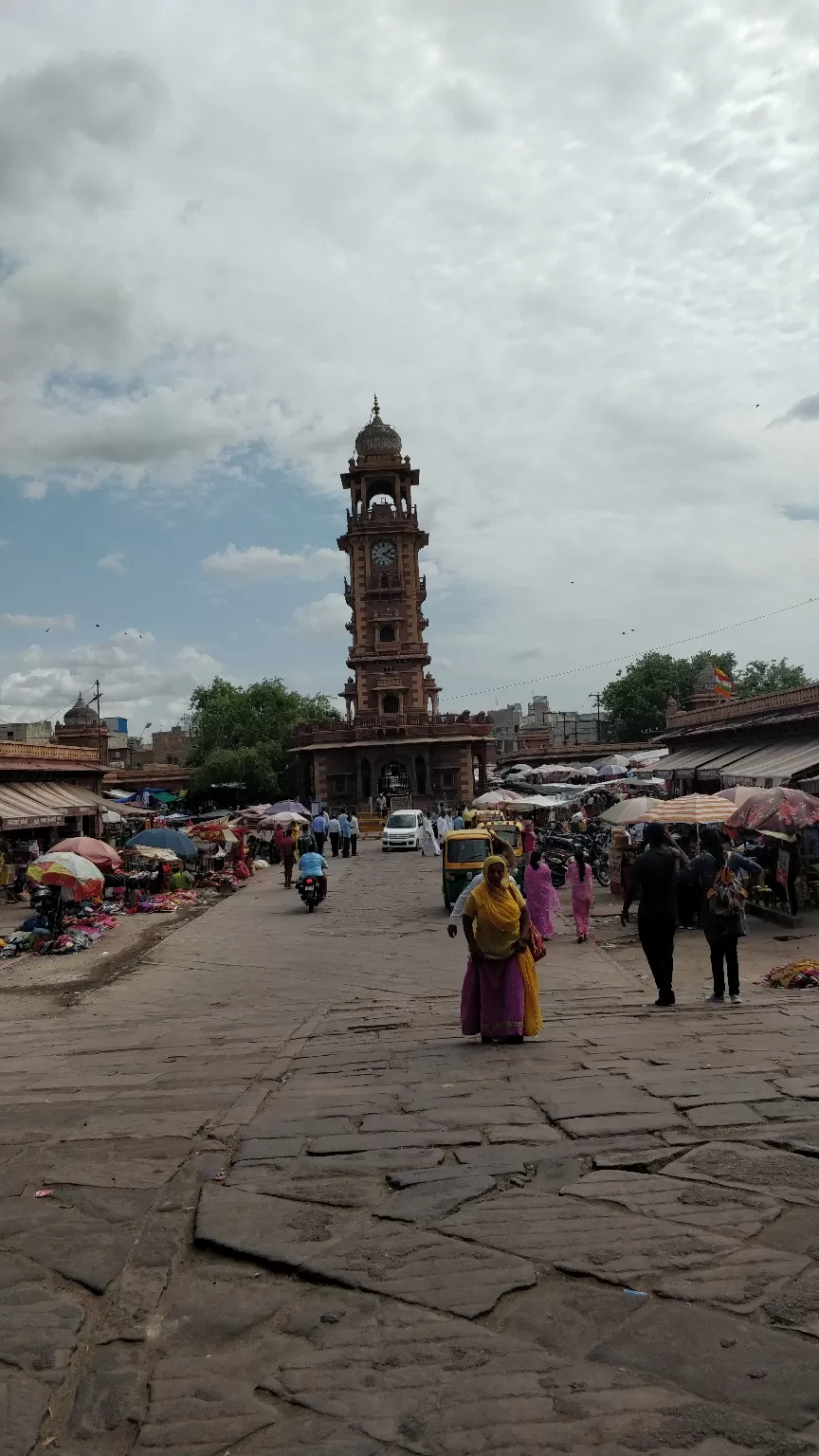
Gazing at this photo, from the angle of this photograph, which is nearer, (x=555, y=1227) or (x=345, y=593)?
(x=555, y=1227)

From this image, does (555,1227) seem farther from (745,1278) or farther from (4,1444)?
(4,1444)

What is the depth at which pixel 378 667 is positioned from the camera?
55344 millimetres

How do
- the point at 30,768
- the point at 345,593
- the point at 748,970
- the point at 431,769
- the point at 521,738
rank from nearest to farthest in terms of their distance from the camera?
the point at 748,970, the point at 30,768, the point at 431,769, the point at 345,593, the point at 521,738

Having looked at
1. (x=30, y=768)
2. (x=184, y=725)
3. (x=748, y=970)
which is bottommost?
(x=748, y=970)

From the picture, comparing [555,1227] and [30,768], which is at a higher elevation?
[30,768]

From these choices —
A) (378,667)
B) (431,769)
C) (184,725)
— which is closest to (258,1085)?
(431,769)

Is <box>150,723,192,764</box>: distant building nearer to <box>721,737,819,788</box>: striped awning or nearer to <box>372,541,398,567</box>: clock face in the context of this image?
<box>372,541,398,567</box>: clock face

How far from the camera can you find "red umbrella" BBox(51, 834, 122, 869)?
16859mm

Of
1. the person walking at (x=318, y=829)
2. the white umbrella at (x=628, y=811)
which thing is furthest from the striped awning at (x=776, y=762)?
the person walking at (x=318, y=829)

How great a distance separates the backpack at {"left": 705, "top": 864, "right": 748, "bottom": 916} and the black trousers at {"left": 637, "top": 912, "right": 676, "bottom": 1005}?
38cm

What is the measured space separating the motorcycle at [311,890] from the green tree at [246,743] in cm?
3407

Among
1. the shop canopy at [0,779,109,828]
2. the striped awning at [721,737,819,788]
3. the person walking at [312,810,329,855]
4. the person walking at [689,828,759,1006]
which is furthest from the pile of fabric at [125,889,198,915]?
the person walking at [689,828,759,1006]

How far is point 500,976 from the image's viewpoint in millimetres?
7121

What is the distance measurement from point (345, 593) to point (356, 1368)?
181 ft
